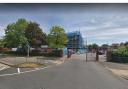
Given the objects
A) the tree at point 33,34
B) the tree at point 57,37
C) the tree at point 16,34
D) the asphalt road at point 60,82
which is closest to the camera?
the asphalt road at point 60,82

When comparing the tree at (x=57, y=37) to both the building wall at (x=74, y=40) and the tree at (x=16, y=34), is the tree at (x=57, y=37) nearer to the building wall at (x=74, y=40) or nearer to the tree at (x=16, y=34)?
the tree at (x=16, y=34)

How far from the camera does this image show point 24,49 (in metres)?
45.4

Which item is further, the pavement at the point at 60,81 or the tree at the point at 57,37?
the tree at the point at 57,37

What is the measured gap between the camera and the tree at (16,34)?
42.8 meters

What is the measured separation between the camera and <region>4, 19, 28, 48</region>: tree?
141ft

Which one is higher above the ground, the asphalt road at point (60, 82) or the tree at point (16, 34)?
the tree at point (16, 34)

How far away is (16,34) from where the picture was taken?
142 ft

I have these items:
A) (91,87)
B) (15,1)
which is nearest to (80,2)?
(15,1)

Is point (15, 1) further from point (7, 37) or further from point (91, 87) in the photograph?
point (7, 37)

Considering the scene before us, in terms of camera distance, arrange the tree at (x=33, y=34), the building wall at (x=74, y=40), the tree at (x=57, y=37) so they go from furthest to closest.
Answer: the building wall at (x=74, y=40), the tree at (x=33, y=34), the tree at (x=57, y=37)

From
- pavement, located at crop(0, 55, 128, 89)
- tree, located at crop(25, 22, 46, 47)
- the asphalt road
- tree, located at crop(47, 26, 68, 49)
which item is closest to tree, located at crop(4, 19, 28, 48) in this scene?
tree, located at crop(25, 22, 46, 47)

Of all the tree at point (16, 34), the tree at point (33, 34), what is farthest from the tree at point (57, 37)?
the tree at point (16, 34)

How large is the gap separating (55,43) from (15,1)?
36.8m

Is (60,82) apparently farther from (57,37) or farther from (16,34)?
(16,34)
